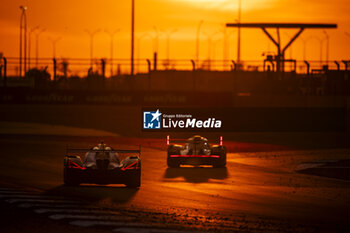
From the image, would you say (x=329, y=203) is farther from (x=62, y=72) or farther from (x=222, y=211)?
(x=62, y=72)

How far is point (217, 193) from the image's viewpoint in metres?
23.0

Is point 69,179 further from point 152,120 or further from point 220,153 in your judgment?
point 152,120

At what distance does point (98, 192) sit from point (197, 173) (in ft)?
25.6

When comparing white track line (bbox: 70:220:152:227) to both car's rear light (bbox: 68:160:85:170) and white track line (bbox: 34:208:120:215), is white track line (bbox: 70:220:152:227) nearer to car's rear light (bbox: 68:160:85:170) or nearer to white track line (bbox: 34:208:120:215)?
white track line (bbox: 34:208:120:215)

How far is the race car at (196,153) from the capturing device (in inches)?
1224

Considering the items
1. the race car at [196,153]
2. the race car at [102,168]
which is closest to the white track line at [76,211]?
the race car at [102,168]

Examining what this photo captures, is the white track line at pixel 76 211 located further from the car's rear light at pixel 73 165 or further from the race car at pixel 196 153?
the race car at pixel 196 153

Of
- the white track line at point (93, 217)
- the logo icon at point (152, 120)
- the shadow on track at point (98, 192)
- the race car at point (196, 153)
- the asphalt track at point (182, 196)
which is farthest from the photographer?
the logo icon at point (152, 120)

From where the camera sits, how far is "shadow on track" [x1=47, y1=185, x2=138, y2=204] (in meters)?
21.2

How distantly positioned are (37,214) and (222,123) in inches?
1132

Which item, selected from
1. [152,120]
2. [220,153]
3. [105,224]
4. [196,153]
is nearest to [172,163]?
[196,153]

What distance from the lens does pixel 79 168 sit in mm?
23266

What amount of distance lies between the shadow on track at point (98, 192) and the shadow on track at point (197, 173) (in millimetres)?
3789

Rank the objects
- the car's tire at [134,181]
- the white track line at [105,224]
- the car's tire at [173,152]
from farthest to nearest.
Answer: the car's tire at [173,152] → the car's tire at [134,181] → the white track line at [105,224]
